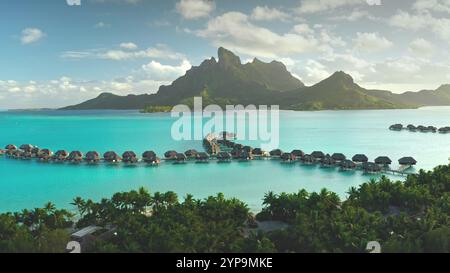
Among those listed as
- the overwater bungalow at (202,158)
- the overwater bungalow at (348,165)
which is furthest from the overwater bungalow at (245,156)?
the overwater bungalow at (348,165)

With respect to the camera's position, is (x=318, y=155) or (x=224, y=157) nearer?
(x=318, y=155)

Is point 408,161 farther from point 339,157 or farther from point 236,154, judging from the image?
point 236,154

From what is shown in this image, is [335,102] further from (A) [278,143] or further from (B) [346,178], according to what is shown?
(B) [346,178]

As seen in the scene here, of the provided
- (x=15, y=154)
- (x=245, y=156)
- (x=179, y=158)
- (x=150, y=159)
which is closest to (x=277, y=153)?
(x=245, y=156)

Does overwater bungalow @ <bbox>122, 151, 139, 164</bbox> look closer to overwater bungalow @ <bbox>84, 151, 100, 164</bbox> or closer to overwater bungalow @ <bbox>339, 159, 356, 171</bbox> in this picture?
overwater bungalow @ <bbox>84, 151, 100, 164</bbox>

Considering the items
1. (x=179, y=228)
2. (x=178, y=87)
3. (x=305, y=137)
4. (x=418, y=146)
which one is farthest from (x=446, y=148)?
(x=178, y=87)

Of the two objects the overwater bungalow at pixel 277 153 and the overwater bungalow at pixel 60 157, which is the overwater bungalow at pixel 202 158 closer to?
the overwater bungalow at pixel 277 153

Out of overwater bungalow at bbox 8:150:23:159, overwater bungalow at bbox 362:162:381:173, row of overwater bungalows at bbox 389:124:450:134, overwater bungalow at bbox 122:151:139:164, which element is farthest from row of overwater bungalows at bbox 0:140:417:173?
row of overwater bungalows at bbox 389:124:450:134

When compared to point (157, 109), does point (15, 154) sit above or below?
below
